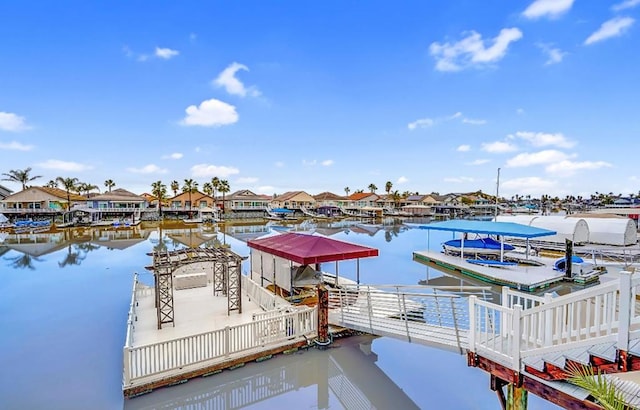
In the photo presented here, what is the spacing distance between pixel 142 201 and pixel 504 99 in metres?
55.5

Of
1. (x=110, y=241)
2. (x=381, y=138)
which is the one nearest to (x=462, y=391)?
(x=110, y=241)

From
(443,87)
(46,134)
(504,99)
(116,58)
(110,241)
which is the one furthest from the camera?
(46,134)

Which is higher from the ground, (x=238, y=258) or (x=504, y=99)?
(x=504, y=99)

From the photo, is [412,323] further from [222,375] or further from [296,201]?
[296,201]

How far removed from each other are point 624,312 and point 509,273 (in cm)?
1282

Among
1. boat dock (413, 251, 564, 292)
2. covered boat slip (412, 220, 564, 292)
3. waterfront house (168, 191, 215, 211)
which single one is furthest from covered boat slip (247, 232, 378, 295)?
waterfront house (168, 191, 215, 211)

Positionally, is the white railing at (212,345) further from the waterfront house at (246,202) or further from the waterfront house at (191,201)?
the waterfront house at (191,201)

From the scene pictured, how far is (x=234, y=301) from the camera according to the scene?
929 cm

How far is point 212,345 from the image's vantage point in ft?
21.5

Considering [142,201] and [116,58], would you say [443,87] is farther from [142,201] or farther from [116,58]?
[142,201]

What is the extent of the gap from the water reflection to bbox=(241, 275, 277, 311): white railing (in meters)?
1.72

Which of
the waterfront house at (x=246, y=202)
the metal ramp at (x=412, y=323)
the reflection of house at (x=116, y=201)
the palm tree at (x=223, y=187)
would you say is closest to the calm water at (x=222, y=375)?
the metal ramp at (x=412, y=323)

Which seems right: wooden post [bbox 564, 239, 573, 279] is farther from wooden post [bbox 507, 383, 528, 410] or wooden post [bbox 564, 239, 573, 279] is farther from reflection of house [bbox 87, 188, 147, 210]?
reflection of house [bbox 87, 188, 147, 210]

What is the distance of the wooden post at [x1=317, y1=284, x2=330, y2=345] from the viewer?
7.52 m
